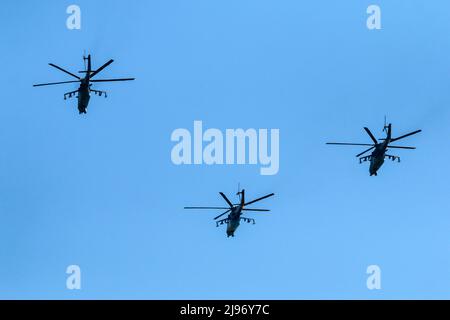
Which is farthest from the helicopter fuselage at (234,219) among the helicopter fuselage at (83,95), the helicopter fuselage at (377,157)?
the helicopter fuselage at (83,95)

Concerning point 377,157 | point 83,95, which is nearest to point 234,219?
point 377,157

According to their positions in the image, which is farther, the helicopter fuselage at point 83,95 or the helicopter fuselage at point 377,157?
the helicopter fuselage at point 377,157

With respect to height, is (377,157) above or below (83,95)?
below

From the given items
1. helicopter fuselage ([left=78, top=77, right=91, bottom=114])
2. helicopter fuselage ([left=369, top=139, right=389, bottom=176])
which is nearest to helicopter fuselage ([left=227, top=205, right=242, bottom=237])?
helicopter fuselage ([left=369, top=139, right=389, bottom=176])

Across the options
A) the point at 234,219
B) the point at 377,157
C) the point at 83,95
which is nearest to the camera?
the point at 83,95

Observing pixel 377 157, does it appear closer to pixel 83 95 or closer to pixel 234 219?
pixel 234 219

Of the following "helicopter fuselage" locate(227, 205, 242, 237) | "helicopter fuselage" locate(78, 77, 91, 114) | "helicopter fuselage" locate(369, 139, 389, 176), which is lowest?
"helicopter fuselage" locate(227, 205, 242, 237)

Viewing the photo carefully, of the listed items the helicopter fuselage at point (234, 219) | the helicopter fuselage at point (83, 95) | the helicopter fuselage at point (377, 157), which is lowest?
the helicopter fuselage at point (234, 219)

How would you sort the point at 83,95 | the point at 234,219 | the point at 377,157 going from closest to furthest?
the point at 83,95
the point at 377,157
the point at 234,219

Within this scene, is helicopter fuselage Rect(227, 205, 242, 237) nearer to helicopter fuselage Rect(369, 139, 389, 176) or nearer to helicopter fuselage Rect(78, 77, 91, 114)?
helicopter fuselage Rect(369, 139, 389, 176)

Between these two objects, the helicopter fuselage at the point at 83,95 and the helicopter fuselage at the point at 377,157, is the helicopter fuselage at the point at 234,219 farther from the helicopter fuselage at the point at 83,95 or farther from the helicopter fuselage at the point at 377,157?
the helicopter fuselage at the point at 83,95
